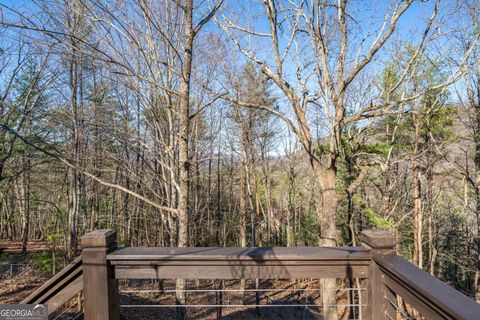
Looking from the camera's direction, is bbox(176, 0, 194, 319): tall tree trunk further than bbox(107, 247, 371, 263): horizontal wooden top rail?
Yes

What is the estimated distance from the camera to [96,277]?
1521 millimetres

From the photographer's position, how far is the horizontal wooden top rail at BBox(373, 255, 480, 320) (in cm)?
89

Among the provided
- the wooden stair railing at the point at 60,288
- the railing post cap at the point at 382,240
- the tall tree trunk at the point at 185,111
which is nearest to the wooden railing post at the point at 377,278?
the railing post cap at the point at 382,240

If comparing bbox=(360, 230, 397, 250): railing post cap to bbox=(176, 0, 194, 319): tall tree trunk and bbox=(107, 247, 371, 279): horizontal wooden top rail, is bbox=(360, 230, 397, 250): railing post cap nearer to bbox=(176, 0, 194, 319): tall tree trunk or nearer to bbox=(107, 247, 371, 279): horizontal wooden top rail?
bbox=(107, 247, 371, 279): horizontal wooden top rail

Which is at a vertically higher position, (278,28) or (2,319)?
(278,28)

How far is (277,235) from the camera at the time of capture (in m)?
15.1

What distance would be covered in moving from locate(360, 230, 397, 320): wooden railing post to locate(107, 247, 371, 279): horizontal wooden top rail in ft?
0.15

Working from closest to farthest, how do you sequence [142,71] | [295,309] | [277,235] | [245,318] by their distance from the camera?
[142,71]
[245,318]
[295,309]
[277,235]

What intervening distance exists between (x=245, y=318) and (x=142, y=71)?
7.99m

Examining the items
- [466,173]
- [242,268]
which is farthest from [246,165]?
[242,268]

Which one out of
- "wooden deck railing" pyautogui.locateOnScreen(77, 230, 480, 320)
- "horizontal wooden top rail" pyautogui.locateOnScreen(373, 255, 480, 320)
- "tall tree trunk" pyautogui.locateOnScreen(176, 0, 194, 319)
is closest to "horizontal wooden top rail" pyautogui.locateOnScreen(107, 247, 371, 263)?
"wooden deck railing" pyautogui.locateOnScreen(77, 230, 480, 320)

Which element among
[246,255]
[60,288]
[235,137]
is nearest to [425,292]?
[246,255]

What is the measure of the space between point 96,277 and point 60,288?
0.18 m

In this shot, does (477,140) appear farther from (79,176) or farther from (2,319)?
(79,176)
